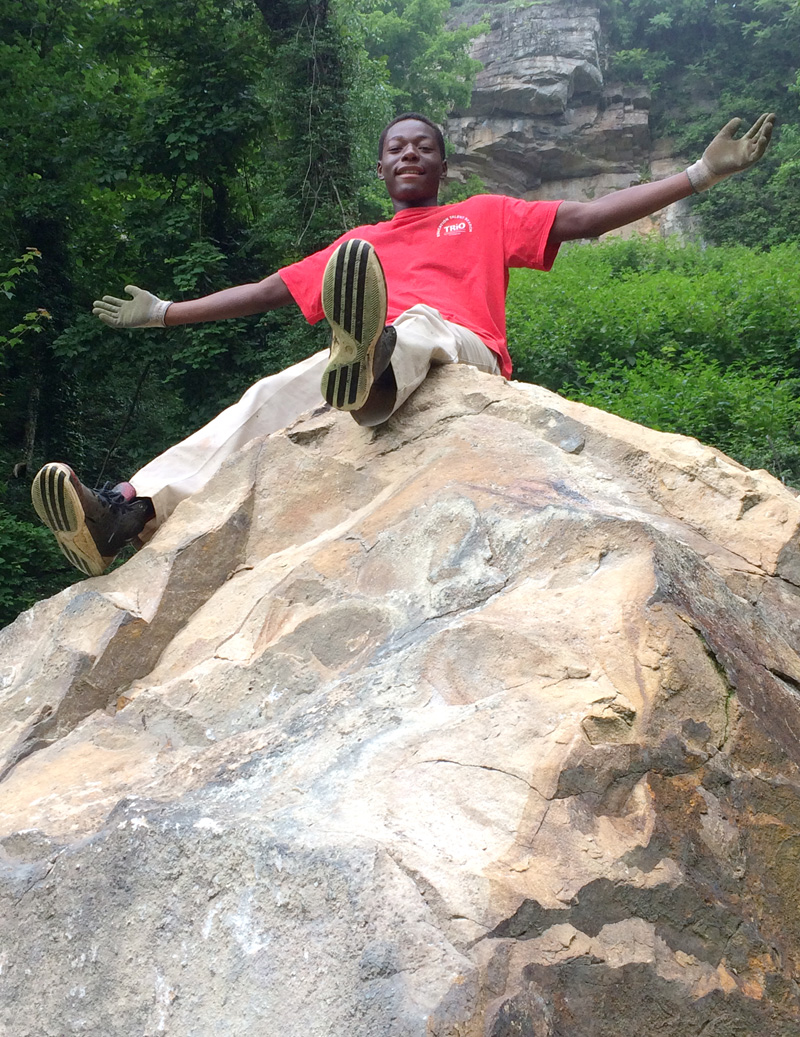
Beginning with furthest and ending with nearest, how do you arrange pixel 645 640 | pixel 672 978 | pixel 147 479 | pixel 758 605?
pixel 147 479 < pixel 758 605 < pixel 645 640 < pixel 672 978

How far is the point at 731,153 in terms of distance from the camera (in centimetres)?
247

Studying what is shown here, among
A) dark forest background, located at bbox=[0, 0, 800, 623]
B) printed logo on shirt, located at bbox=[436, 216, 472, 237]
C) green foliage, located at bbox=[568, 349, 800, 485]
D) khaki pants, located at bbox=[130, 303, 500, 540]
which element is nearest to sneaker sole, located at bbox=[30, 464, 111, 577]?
khaki pants, located at bbox=[130, 303, 500, 540]

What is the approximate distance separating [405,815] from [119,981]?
1.53 ft

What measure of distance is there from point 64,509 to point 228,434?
1.85 ft

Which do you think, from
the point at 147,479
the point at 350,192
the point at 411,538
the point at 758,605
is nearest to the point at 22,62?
the point at 350,192

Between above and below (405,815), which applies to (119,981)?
below

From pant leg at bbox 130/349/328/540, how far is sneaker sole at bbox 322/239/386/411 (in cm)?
58

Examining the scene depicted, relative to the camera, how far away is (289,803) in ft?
4.88

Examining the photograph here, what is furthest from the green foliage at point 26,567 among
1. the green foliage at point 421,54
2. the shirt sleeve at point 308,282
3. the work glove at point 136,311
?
the green foliage at point 421,54

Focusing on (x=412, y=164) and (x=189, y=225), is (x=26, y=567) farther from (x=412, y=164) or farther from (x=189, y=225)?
(x=412, y=164)

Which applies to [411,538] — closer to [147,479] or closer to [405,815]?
[405,815]

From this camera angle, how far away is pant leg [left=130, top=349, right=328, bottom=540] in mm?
2783

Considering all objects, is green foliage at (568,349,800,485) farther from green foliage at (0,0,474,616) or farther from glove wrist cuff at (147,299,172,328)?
glove wrist cuff at (147,299,172,328)

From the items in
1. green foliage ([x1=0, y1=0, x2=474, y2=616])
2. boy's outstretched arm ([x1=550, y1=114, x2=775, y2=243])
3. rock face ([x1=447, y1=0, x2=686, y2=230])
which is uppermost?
boy's outstretched arm ([x1=550, y1=114, x2=775, y2=243])
